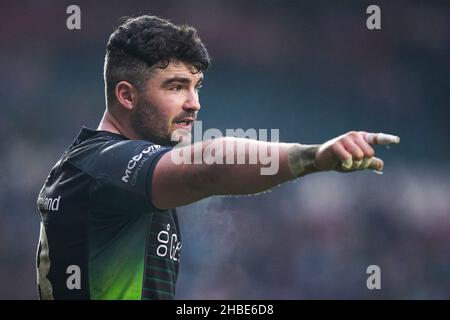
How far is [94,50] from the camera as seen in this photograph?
354 inches

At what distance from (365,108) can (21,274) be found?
4.75 meters

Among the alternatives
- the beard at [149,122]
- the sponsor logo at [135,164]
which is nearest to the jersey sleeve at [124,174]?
the sponsor logo at [135,164]

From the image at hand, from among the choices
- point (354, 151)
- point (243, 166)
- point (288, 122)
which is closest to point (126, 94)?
point (243, 166)

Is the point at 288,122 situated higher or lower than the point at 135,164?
higher

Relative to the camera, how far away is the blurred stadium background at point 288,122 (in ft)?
27.3

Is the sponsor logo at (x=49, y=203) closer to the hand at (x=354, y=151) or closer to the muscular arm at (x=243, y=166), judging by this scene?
the muscular arm at (x=243, y=166)

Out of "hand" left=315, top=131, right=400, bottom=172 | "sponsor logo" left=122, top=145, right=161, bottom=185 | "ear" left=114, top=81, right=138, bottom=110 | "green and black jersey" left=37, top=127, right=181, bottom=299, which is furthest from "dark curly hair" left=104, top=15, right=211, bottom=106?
"hand" left=315, top=131, right=400, bottom=172

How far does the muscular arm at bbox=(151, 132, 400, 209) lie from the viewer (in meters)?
2.13

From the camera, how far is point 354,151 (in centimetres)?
210

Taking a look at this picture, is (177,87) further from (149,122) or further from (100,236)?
(100,236)

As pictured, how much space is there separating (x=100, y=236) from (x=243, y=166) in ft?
3.11

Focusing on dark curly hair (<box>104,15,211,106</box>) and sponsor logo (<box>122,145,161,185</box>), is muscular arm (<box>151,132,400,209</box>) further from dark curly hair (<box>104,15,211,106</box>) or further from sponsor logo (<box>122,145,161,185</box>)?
dark curly hair (<box>104,15,211,106</box>)

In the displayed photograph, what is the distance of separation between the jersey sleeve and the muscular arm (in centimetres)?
5
